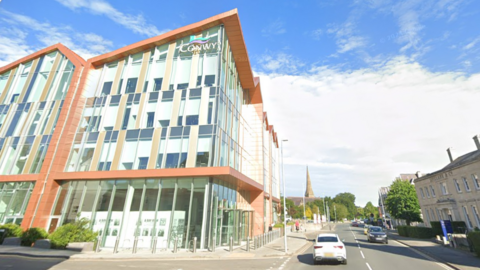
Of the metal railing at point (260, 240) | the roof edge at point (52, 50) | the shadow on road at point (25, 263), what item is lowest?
the shadow on road at point (25, 263)

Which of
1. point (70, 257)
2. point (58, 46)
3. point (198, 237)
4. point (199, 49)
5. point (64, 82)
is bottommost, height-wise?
point (70, 257)

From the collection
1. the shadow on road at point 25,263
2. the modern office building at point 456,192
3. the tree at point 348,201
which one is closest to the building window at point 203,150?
the shadow on road at point 25,263

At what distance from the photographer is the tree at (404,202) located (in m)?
42.0

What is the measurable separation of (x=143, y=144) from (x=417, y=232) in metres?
34.3

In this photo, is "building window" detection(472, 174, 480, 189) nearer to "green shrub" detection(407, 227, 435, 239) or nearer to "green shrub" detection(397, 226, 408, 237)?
"green shrub" detection(407, 227, 435, 239)

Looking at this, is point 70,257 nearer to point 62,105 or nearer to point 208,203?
point 208,203

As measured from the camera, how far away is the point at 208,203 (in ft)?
59.9

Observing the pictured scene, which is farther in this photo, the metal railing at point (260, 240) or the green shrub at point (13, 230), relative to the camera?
the metal railing at point (260, 240)

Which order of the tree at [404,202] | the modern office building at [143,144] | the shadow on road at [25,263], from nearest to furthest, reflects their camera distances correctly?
1. the shadow on road at [25,263]
2. the modern office building at [143,144]
3. the tree at [404,202]

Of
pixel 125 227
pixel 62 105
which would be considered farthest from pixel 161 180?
pixel 62 105

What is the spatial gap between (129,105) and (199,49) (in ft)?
29.3

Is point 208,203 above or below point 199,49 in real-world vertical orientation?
below

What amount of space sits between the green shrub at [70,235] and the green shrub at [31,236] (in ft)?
6.35

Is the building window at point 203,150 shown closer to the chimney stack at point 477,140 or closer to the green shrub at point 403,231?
the green shrub at point 403,231
